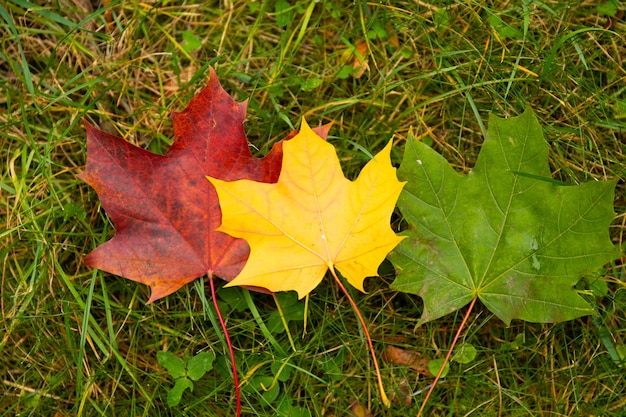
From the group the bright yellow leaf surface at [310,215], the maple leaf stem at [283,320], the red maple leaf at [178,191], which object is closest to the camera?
the bright yellow leaf surface at [310,215]

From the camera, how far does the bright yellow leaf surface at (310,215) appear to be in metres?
1.86

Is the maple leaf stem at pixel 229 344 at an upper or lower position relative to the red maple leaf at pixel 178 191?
lower

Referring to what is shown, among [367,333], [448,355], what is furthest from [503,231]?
[367,333]

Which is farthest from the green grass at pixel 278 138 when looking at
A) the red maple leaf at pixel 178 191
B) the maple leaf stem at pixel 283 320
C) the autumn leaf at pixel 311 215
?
the autumn leaf at pixel 311 215

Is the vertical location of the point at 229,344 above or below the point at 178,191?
below

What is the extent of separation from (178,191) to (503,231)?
110 centimetres

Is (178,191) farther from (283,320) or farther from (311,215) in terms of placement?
(283,320)

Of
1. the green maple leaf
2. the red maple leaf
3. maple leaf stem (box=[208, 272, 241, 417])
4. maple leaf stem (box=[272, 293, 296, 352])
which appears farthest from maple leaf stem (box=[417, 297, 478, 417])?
the red maple leaf

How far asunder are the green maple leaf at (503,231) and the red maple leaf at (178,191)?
527 mm

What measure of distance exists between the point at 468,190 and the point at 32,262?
5.28ft

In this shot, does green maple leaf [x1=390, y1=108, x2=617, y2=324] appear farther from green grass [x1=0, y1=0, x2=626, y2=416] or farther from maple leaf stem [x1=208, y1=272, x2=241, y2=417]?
maple leaf stem [x1=208, y1=272, x2=241, y2=417]

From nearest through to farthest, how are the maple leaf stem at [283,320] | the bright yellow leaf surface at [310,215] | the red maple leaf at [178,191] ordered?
the bright yellow leaf surface at [310,215], the red maple leaf at [178,191], the maple leaf stem at [283,320]

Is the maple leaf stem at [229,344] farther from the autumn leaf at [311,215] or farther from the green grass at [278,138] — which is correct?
the autumn leaf at [311,215]

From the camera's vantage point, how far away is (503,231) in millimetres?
1970
